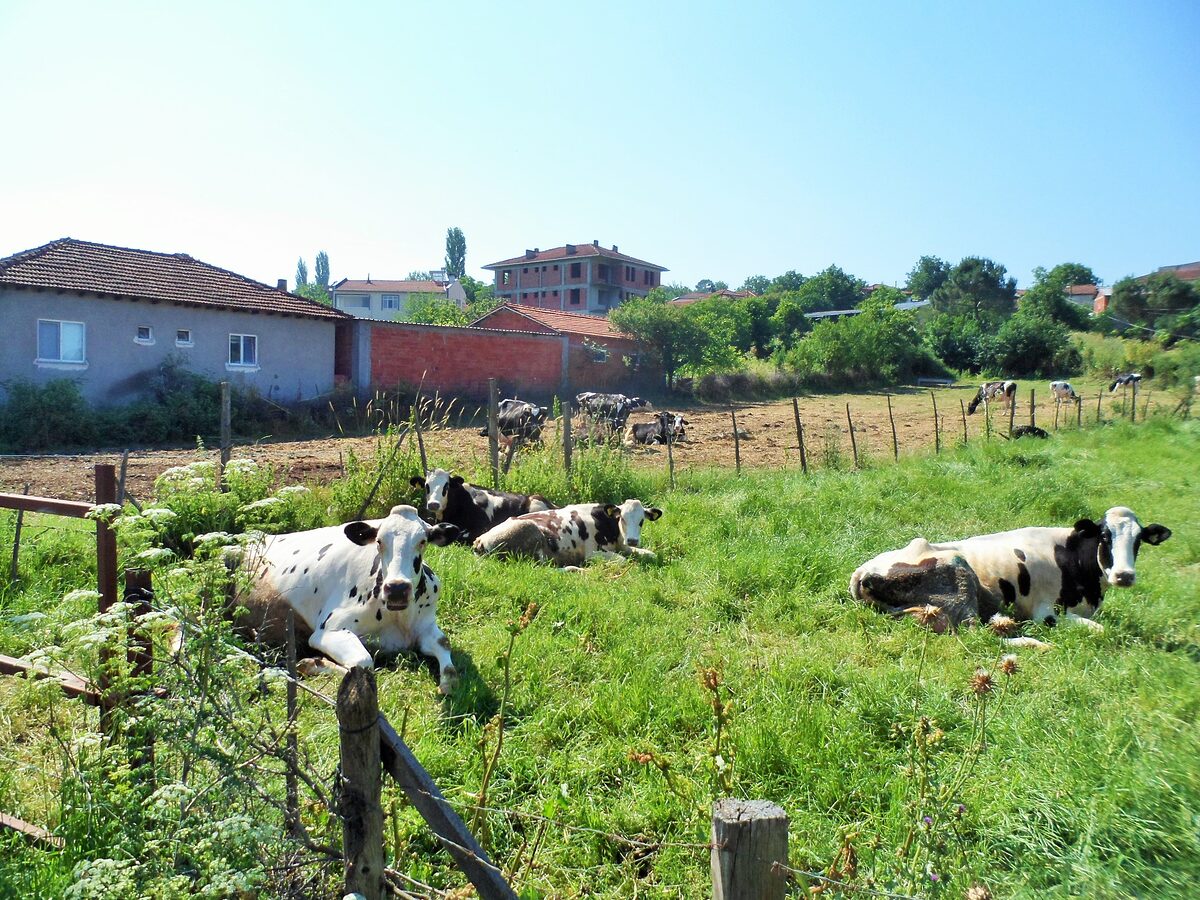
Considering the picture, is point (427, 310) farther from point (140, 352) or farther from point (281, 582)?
point (281, 582)

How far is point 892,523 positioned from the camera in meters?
9.21

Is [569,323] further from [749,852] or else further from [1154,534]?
[749,852]

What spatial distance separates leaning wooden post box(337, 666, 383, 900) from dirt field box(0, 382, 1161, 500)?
8591 mm

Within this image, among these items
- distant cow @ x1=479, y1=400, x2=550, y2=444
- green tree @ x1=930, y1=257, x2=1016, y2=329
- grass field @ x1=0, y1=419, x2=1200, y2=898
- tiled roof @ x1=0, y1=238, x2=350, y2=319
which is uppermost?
green tree @ x1=930, y1=257, x2=1016, y2=329

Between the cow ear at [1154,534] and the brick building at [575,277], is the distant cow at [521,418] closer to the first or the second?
the cow ear at [1154,534]

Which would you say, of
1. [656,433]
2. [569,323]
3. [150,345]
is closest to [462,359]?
[150,345]

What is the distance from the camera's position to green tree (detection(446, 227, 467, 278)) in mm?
97250

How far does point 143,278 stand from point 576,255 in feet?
155

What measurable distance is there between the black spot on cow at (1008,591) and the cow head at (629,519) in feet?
11.9

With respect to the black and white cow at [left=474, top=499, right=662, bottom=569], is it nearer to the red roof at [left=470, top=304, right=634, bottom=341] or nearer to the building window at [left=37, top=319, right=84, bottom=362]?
the building window at [left=37, top=319, right=84, bottom=362]

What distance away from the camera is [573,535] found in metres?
8.65

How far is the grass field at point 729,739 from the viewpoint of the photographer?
260 cm

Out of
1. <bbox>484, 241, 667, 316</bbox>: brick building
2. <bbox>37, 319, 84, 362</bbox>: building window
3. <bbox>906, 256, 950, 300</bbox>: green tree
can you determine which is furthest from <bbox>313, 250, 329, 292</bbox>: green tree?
<bbox>37, 319, 84, 362</bbox>: building window

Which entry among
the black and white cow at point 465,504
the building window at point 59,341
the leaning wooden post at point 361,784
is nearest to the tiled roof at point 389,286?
the building window at point 59,341
